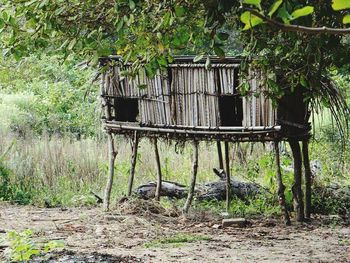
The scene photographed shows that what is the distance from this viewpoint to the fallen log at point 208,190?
34.9ft

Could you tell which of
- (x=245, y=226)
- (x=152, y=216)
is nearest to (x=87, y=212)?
(x=152, y=216)

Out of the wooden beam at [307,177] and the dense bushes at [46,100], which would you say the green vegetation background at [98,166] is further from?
the dense bushes at [46,100]

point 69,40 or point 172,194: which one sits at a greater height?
point 69,40

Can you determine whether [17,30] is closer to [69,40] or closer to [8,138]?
[69,40]

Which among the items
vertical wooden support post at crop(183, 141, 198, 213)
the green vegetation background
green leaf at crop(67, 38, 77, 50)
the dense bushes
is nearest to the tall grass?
the green vegetation background

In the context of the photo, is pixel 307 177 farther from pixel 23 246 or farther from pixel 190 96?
pixel 23 246

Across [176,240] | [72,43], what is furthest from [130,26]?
[176,240]

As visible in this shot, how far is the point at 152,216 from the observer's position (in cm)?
952

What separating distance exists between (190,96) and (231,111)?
818 millimetres

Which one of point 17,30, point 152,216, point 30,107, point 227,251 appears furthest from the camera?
point 30,107

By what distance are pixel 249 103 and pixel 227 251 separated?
7.26 ft

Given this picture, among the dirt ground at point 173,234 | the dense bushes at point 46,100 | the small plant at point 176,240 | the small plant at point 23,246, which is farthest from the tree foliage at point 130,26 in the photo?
the dense bushes at point 46,100

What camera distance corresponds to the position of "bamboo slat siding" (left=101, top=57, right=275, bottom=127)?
28.6ft

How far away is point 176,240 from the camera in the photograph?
801cm
